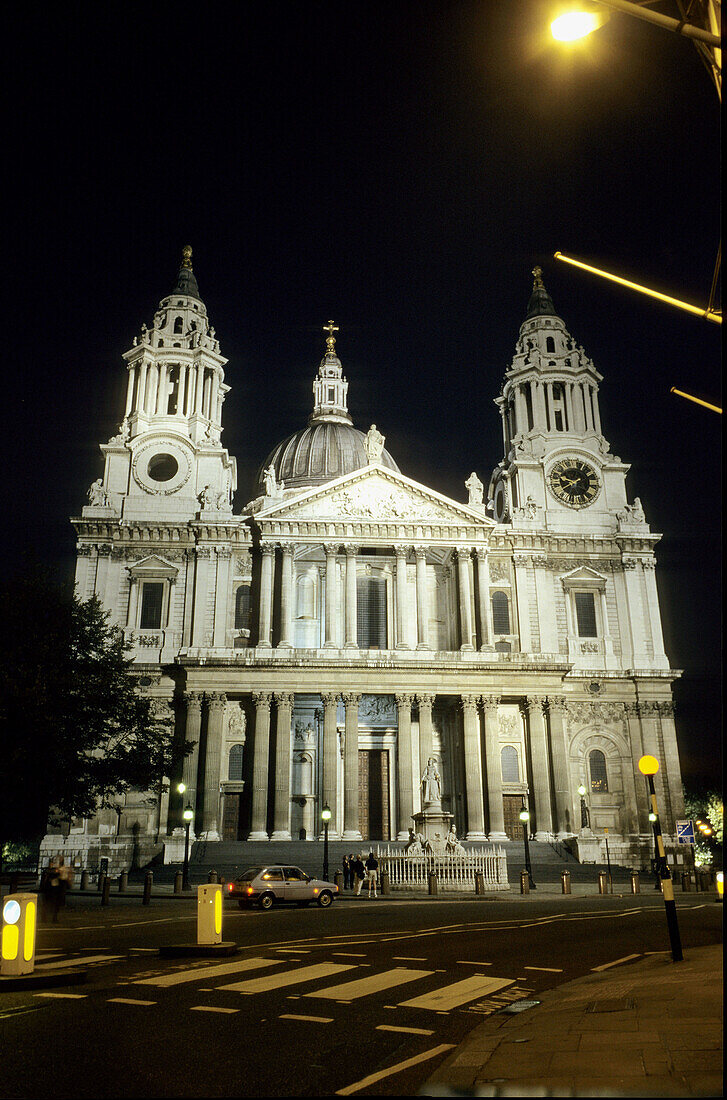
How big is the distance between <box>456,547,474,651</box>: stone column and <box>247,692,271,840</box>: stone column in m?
11.0

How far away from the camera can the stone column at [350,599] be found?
45.3 m

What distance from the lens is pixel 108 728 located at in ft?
109

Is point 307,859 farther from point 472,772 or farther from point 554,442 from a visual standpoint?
point 554,442

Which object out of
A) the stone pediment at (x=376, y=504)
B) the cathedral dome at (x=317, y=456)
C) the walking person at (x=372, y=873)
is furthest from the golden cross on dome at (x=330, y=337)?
the walking person at (x=372, y=873)

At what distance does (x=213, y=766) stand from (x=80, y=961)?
3013 cm

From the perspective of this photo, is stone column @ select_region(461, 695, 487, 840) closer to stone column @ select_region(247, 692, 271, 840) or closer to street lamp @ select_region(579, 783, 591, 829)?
street lamp @ select_region(579, 783, 591, 829)

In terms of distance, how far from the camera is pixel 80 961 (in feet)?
41.4

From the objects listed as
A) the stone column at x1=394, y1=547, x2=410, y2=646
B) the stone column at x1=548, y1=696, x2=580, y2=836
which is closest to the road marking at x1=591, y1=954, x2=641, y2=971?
the stone column at x1=548, y1=696, x2=580, y2=836

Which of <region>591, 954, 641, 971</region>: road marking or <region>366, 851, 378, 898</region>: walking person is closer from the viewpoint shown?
<region>591, 954, 641, 971</region>: road marking

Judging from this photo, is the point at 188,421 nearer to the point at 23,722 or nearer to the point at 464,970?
the point at 23,722

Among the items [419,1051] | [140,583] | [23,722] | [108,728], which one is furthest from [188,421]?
[419,1051]

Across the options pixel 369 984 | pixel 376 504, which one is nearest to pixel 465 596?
pixel 376 504

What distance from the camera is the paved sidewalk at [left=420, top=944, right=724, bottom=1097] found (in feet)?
18.5

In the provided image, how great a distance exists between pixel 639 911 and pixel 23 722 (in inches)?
789
